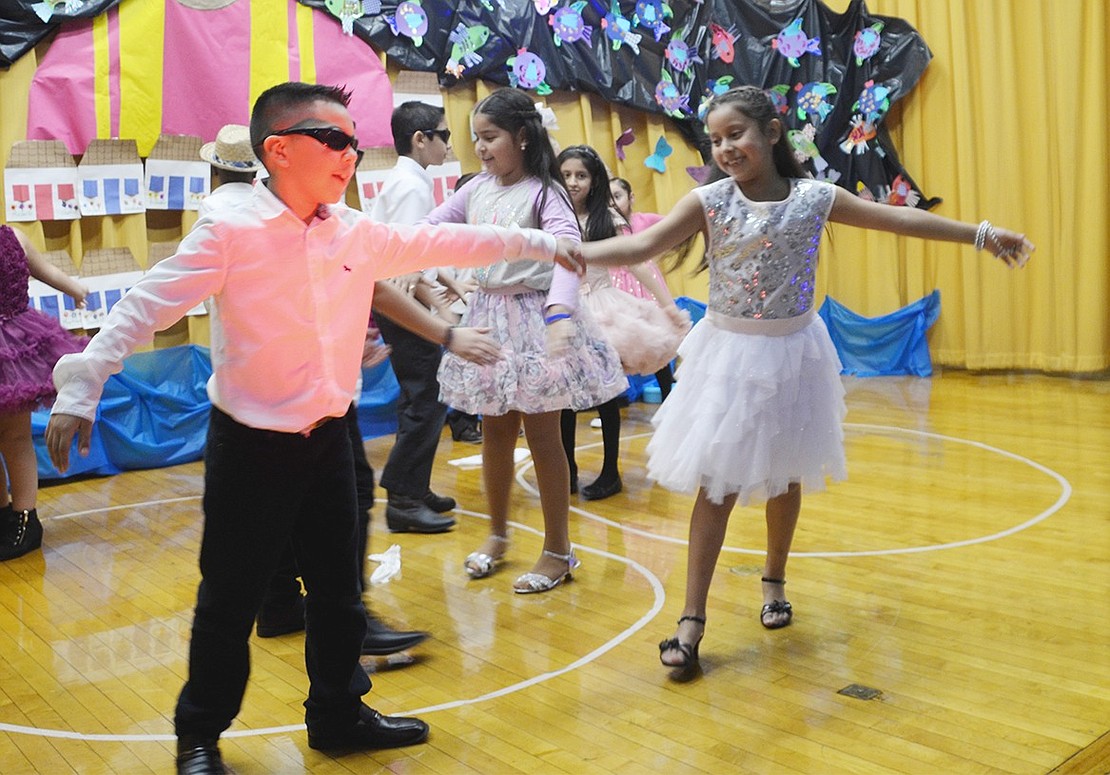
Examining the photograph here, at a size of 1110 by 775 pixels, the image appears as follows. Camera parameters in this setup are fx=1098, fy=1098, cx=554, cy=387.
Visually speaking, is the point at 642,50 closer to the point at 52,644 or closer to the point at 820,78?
the point at 820,78

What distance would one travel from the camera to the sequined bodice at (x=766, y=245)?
9.35 ft

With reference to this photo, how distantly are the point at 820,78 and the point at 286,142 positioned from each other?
6.43 meters

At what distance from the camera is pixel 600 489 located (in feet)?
15.8

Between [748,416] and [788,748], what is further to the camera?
[748,416]

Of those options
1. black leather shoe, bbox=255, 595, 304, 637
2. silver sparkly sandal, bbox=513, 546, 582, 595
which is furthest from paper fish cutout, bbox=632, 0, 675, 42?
black leather shoe, bbox=255, 595, 304, 637

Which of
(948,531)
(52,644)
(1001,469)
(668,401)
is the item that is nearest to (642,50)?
(1001,469)

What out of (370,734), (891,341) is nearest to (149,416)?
(370,734)

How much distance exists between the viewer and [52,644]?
327 cm

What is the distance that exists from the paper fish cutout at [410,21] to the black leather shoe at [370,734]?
497cm

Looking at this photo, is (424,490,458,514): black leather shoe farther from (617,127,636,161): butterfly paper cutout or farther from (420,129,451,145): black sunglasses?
(617,127,636,161): butterfly paper cutout

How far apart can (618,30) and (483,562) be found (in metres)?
4.82

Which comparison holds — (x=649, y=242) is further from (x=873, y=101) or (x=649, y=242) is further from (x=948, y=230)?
(x=873, y=101)

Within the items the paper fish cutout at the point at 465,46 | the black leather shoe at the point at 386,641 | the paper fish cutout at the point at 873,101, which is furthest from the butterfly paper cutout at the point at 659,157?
the black leather shoe at the point at 386,641

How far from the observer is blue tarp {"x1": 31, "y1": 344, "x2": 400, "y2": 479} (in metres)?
5.68
